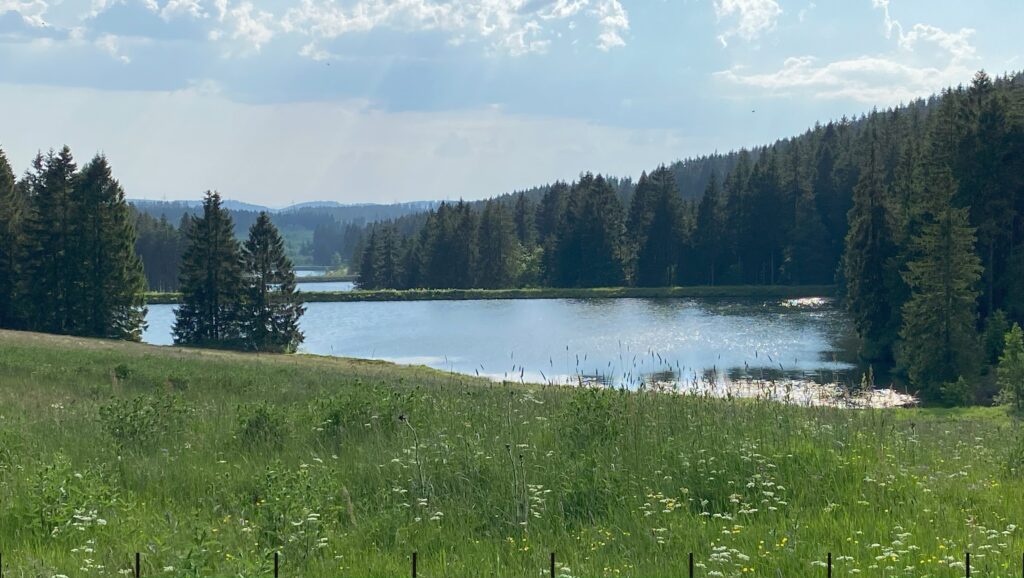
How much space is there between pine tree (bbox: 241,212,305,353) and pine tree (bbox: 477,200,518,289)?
7237 centimetres

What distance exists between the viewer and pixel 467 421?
12.3 m

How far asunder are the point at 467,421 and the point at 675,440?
11.2 ft

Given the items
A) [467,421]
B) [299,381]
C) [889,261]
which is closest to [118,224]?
[299,381]

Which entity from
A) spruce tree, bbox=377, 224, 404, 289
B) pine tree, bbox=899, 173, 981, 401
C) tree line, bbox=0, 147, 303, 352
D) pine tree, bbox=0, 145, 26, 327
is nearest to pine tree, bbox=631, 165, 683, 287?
spruce tree, bbox=377, 224, 404, 289

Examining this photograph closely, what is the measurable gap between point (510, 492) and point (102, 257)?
209 ft

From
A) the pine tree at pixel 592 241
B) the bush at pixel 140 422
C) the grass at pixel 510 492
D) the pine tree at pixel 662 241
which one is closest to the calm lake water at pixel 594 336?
the pine tree at pixel 662 241

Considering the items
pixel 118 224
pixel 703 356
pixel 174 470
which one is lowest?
pixel 703 356

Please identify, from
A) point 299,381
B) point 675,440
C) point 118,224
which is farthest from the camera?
point 118,224

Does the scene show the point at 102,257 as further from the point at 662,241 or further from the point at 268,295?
the point at 662,241

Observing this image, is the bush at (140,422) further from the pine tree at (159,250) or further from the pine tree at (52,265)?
the pine tree at (159,250)

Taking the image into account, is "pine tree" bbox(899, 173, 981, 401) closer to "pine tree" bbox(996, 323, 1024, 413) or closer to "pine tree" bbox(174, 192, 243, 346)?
"pine tree" bbox(996, 323, 1024, 413)

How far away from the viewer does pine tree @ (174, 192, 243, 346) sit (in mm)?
70875

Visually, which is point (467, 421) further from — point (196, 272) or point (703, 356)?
point (196, 272)

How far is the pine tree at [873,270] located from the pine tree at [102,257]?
177 feet
